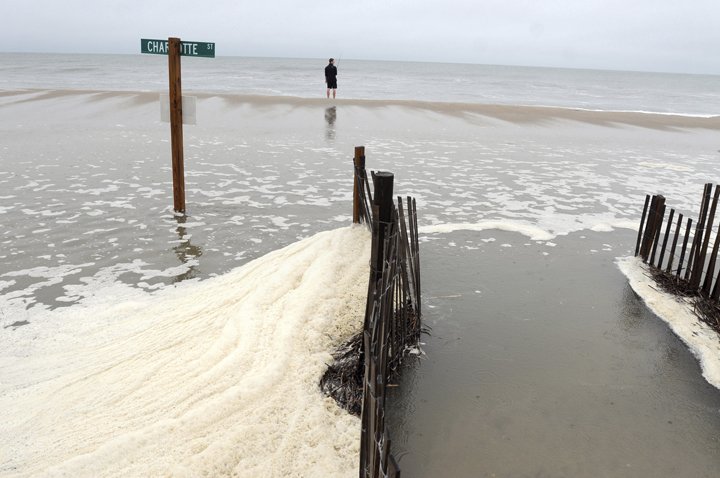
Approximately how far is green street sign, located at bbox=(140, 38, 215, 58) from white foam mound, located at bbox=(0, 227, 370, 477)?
3327mm

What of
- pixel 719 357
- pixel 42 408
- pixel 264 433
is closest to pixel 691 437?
pixel 719 357

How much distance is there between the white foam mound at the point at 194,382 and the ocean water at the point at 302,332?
1 cm

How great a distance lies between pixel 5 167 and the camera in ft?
31.1

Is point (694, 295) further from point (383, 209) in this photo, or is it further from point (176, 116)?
point (176, 116)

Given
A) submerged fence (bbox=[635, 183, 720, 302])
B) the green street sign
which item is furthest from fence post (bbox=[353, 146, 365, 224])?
submerged fence (bbox=[635, 183, 720, 302])

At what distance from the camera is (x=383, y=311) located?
2.95 meters

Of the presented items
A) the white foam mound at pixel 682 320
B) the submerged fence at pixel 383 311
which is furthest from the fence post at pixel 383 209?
the white foam mound at pixel 682 320

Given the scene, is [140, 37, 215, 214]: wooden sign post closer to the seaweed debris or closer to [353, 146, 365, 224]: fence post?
[353, 146, 365, 224]: fence post

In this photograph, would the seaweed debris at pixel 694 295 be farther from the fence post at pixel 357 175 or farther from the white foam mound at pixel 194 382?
the fence post at pixel 357 175

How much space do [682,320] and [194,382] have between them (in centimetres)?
398

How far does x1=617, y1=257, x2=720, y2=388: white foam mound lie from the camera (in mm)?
4000

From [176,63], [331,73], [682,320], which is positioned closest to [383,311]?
[682,320]

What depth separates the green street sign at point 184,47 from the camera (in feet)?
21.3

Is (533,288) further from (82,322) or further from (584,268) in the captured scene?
(82,322)
